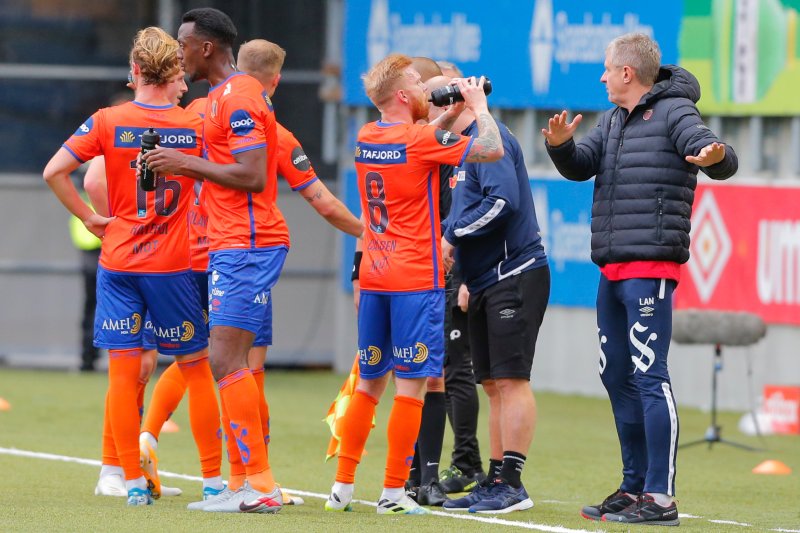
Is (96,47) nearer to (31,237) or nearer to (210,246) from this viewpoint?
(31,237)

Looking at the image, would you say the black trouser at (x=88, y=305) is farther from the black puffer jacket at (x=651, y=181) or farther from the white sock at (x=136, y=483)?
the black puffer jacket at (x=651, y=181)

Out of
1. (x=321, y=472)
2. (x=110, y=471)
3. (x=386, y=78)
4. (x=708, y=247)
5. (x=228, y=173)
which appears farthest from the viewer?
(x=708, y=247)

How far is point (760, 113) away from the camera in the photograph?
38.9 feet

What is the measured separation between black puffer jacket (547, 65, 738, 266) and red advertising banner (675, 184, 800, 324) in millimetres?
5060

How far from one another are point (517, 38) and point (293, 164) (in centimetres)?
671

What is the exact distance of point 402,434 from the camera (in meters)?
6.78

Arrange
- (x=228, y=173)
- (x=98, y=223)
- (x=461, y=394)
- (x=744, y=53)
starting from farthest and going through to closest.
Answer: (x=744, y=53)
(x=461, y=394)
(x=98, y=223)
(x=228, y=173)

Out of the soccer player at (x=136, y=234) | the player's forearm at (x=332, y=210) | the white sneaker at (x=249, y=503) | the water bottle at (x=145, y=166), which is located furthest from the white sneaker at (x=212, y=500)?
the water bottle at (x=145, y=166)

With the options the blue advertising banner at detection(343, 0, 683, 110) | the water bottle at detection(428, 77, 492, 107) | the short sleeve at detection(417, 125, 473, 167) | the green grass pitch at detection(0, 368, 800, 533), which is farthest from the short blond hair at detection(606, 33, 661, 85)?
the blue advertising banner at detection(343, 0, 683, 110)

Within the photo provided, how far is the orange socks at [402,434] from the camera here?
6.77 m

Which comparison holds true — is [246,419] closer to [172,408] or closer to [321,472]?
[172,408]

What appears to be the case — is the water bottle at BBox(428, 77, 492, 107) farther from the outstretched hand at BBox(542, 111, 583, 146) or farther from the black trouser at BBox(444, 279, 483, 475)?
the black trouser at BBox(444, 279, 483, 475)

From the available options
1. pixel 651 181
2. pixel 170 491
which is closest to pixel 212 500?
pixel 170 491

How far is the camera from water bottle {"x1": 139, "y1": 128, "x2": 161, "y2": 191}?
6602 mm
